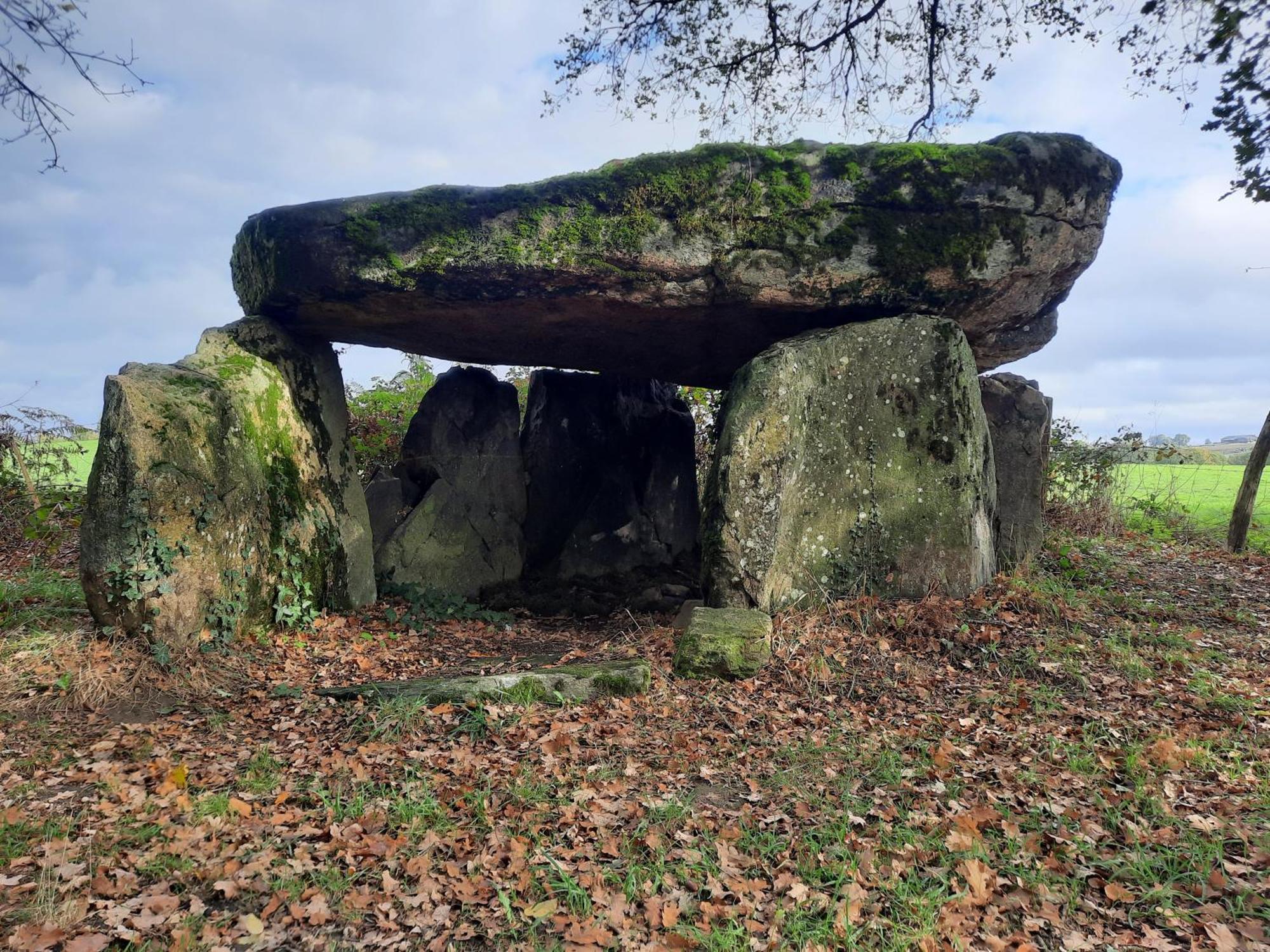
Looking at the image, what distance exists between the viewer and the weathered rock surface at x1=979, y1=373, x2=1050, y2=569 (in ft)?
33.1

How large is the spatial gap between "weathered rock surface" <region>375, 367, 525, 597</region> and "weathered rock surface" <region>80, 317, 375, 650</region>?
0.78m

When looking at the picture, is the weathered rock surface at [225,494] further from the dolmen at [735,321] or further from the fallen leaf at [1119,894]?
the fallen leaf at [1119,894]

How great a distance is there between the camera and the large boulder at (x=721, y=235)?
27.7 ft

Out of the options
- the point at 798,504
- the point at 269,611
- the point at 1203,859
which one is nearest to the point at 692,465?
the point at 798,504

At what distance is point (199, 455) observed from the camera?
7.69 metres

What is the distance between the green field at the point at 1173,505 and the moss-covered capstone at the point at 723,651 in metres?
9.38

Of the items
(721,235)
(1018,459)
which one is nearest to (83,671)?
(721,235)

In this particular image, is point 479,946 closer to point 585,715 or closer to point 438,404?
point 585,715

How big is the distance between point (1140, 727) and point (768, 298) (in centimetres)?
506

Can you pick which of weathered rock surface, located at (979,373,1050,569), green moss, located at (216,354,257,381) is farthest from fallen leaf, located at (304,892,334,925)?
weathered rock surface, located at (979,373,1050,569)

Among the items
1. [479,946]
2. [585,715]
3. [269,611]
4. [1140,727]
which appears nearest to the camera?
[479,946]

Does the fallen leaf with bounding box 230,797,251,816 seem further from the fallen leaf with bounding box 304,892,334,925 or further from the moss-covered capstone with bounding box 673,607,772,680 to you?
the moss-covered capstone with bounding box 673,607,772,680

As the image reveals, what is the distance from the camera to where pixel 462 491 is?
11.0 meters

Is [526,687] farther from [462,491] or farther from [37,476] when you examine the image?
[37,476]
